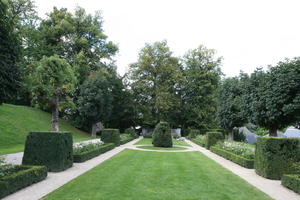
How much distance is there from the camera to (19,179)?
21.7ft

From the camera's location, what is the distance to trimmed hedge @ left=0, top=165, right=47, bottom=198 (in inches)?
234

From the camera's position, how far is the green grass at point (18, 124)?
60.6 feet

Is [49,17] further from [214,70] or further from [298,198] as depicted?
[298,198]

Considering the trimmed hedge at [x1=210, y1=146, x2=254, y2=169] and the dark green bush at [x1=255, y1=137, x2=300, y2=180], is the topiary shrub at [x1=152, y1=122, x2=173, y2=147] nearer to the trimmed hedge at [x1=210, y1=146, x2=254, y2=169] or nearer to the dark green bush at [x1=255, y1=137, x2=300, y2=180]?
the trimmed hedge at [x1=210, y1=146, x2=254, y2=169]

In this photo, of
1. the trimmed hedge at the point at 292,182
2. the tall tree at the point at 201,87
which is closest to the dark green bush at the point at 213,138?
the trimmed hedge at the point at 292,182

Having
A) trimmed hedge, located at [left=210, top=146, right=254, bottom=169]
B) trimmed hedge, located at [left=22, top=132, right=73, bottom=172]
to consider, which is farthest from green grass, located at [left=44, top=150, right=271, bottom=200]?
trimmed hedge, located at [left=210, top=146, right=254, bottom=169]

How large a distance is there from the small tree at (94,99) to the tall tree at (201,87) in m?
15.6

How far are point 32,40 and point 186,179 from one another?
2516 cm

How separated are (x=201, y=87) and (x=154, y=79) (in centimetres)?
814

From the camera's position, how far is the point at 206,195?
6.62m

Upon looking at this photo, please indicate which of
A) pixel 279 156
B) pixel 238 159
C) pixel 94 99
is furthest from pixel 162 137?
pixel 94 99

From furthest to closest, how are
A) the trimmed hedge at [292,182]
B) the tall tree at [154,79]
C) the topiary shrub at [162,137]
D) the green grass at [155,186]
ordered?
1. the tall tree at [154,79]
2. the topiary shrub at [162,137]
3. the trimmed hedge at [292,182]
4. the green grass at [155,186]

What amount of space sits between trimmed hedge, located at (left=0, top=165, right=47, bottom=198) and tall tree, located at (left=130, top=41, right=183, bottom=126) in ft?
100

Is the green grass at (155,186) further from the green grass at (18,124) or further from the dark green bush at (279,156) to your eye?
the green grass at (18,124)
